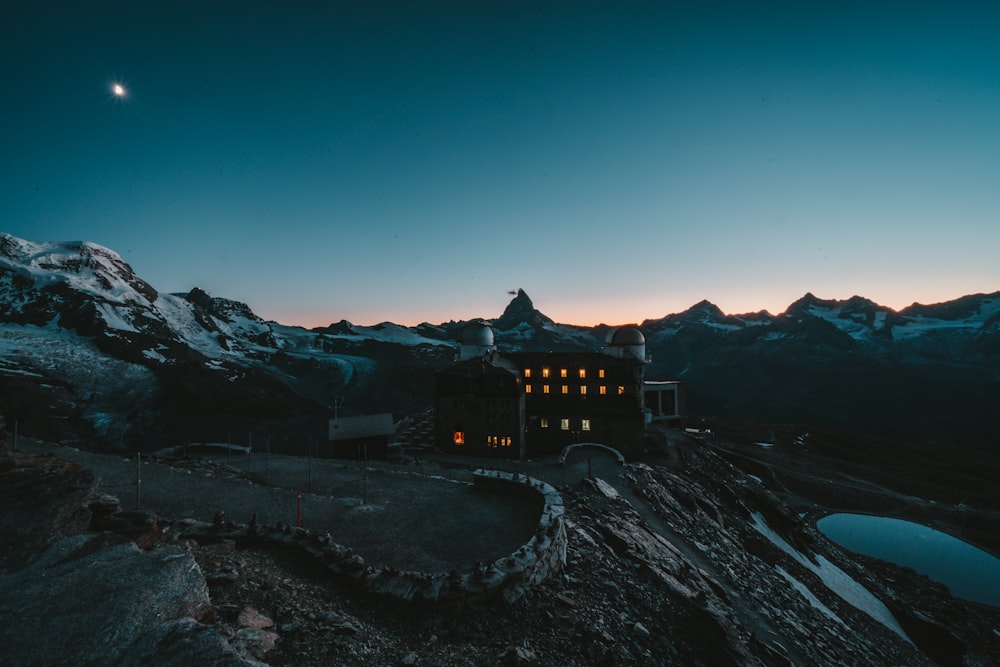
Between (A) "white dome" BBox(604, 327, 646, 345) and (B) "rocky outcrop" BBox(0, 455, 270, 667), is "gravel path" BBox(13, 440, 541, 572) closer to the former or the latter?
(B) "rocky outcrop" BBox(0, 455, 270, 667)

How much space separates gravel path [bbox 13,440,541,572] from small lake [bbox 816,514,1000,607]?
1969 inches

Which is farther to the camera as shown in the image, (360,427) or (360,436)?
(360,427)

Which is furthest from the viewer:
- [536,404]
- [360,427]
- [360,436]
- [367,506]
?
[536,404]

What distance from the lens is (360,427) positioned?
4194 centimetres

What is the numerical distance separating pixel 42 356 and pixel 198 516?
→ 4355 inches

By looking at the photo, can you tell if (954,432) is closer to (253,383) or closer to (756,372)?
(756,372)

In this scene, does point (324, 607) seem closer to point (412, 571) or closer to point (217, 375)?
point (412, 571)

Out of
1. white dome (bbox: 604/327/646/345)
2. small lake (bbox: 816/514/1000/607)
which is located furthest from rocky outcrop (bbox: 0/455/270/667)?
white dome (bbox: 604/327/646/345)

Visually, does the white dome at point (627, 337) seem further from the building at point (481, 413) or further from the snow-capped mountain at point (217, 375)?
the snow-capped mountain at point (217, 375)

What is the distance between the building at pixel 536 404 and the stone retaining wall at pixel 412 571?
28288mm

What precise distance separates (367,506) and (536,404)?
33205 mm

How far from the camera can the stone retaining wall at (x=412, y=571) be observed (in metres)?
10.3

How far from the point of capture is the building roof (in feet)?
134

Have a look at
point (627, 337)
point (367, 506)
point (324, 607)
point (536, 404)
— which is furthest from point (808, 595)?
point (627, 337)
